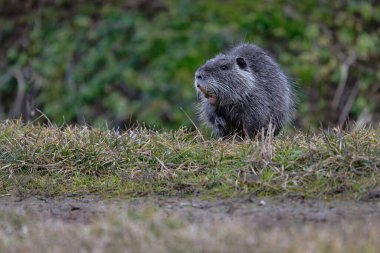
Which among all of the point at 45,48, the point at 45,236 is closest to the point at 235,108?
the point at 45,236

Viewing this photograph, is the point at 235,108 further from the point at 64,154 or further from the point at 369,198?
the point at 369,198

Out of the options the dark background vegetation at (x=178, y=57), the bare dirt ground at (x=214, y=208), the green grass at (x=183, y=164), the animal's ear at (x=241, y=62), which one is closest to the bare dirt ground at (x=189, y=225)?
the bare dirt ground at (x=214, y=208)

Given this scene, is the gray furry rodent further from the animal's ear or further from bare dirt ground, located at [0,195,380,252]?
bare dirt ground, located at [0,195,380,252]

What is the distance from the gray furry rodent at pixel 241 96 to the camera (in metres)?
7.35

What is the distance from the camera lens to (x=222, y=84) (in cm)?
741

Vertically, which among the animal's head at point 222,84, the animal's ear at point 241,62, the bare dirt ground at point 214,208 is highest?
the animal's ear at point 241,62

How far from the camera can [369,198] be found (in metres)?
5.23

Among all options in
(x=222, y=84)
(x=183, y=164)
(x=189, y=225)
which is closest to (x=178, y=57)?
(x=222, y=84)

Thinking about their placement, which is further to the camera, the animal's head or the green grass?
the animal's head

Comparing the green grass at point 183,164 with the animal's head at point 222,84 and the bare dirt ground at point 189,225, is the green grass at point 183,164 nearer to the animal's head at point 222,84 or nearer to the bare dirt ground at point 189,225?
the bare dirt ground at point 189,225

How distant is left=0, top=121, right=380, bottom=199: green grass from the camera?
5.53 meters

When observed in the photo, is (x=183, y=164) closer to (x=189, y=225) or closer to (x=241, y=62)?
(x=189, y=225)

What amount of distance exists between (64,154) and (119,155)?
39cm

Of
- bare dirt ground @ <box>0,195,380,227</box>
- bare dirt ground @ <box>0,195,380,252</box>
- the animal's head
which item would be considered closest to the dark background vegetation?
the animal's head
